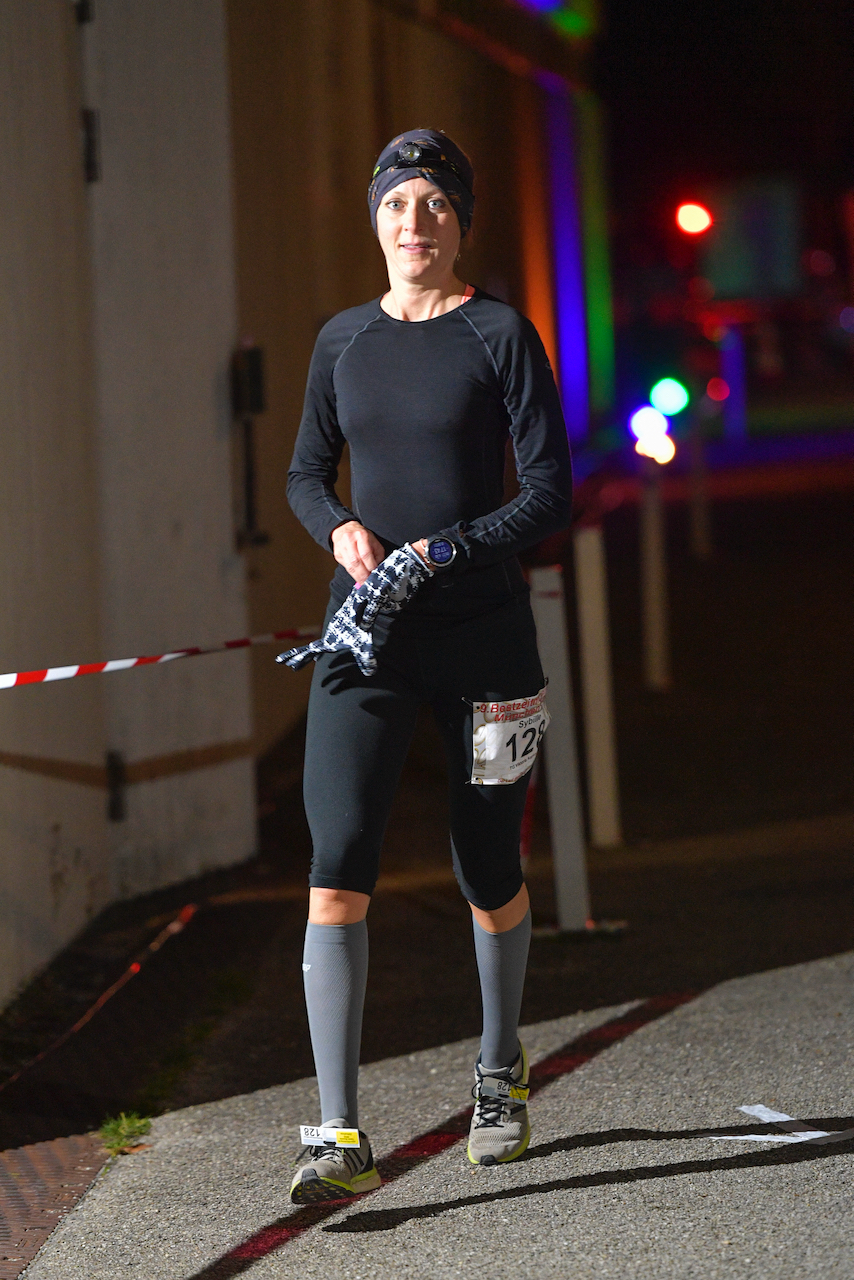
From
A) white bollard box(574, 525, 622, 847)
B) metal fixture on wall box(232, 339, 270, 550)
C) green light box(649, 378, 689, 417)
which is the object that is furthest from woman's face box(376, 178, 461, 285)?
green light box(649, 378, 689, 417)

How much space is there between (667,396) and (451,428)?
303 inches

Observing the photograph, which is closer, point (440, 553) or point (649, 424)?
point (440, 553)

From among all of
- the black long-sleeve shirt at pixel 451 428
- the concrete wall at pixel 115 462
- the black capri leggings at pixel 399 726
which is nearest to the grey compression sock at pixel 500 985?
the black capri leggings at pixel 399 726

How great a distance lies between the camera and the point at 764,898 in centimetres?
561

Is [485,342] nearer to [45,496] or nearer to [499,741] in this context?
[499,741]

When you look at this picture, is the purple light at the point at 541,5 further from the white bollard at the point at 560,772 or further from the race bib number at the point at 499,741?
the race bib number at the point at 499,741

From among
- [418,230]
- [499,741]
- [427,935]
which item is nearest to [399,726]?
[499,741]

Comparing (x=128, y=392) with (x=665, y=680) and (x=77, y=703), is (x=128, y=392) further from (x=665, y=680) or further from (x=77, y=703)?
(x=665, y=680)

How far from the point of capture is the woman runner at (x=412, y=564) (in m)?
3.28

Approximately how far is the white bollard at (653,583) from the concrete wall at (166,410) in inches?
153

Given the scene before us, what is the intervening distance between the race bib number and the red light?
1014 centimetres

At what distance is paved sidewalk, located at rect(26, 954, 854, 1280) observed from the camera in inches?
122

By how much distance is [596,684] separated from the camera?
6367 mm

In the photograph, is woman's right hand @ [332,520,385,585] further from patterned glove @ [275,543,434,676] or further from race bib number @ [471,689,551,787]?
race bib number @ [471,689,551,787]
